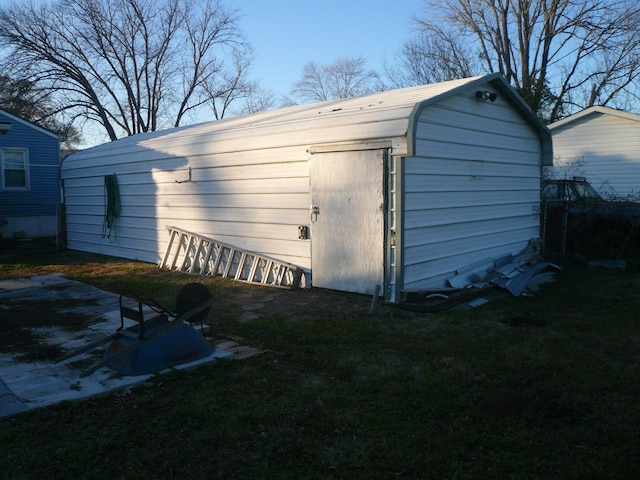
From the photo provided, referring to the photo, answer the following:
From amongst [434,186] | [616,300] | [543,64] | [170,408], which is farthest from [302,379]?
[543,64]

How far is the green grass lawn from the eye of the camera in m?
3.14

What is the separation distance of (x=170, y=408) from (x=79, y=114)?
30279 mm

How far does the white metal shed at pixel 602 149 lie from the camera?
16.8 metres

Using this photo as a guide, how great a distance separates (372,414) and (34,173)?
1741cm

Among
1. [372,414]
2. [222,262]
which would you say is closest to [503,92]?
[222,262]

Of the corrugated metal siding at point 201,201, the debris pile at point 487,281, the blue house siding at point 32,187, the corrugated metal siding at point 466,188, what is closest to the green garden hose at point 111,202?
the corrugated metal siding at point 201,201

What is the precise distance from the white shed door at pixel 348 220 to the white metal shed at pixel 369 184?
0.06ft

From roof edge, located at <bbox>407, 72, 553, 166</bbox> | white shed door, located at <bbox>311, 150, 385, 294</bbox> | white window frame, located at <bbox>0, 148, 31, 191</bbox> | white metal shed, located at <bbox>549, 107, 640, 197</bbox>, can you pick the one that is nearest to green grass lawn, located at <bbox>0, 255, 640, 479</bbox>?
white shed door, located at <bbox>311, 150, 385, 294</bbox>

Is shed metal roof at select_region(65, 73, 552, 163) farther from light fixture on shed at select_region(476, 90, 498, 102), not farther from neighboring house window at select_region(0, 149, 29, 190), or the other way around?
neighboring house window at select_region(0, 149, 29, 190)

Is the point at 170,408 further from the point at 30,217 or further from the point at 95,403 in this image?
the point at 30,217

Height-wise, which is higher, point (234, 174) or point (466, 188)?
point (234, 174)

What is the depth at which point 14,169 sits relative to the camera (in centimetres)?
1741

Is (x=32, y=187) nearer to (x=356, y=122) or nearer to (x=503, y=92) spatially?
(x=356, y=122)

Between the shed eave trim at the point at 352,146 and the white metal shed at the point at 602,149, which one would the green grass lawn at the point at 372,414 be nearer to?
→ the shed eave trim at the point at 352,146
